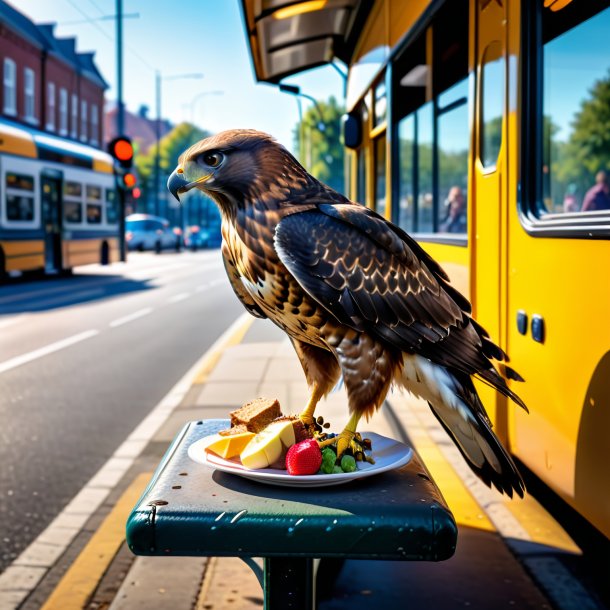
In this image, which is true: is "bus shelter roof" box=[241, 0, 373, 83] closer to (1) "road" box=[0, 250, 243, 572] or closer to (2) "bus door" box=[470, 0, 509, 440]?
(2) "bus door" box=[470, 0, 509, 440]

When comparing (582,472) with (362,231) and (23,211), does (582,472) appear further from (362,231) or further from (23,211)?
(23,211)

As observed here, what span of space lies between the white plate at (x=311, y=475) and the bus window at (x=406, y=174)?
4.00 metres

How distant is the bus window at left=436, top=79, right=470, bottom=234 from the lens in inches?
182

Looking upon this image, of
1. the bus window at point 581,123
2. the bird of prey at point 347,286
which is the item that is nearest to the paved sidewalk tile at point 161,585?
the bird of prey at point 347,286

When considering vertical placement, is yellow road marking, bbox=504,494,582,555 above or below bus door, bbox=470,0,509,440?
below

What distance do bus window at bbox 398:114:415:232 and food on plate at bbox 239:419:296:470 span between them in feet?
13.6

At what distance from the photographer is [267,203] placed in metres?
1.68

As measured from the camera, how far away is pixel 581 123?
5980 mm

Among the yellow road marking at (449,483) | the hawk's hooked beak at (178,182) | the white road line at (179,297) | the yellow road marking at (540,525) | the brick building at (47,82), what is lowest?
the yellow road marking at (540,525)

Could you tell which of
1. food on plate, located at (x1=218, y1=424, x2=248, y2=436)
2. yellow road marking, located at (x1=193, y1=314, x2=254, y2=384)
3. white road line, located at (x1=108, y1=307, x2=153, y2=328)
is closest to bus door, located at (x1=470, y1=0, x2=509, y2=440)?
food on plate, located at (x1=218, y1=424, x2=248, y2=436)

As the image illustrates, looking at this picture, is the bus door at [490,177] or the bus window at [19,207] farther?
the bus window at [19,207]

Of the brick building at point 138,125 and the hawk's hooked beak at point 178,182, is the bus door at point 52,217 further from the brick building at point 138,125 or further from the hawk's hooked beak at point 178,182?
the brick building at point 138,125

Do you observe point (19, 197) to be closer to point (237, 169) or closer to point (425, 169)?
point (425, 169)

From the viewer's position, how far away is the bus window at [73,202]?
2162cm
